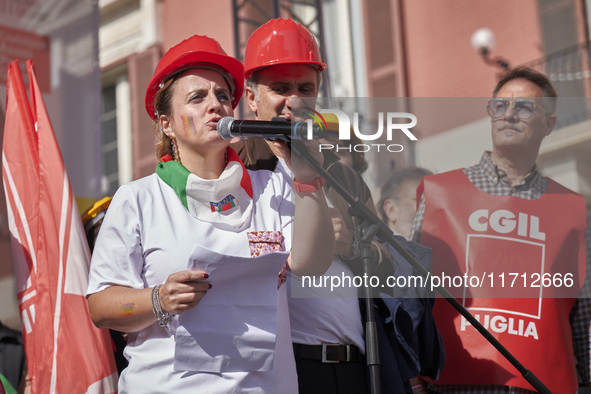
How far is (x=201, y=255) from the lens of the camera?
1.85 m

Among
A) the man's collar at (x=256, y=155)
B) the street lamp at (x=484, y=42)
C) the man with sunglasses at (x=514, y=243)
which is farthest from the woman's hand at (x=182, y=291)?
the street lamp at (x=484, y=42)

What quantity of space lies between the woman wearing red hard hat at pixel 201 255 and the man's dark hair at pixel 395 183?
261 mm

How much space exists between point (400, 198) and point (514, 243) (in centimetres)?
39

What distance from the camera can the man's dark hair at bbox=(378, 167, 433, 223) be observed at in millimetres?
2292

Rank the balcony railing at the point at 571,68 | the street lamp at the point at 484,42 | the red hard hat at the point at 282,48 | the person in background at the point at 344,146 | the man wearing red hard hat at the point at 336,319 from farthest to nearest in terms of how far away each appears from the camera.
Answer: the street lamp at the point at 484,42 < the balcony railing at the point at 571,68 < the red hard hat at the point at 282,48 < the man wearing red hard hat at the point at 336,319 < the person in background at the point at 344,146

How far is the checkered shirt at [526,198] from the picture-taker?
2.42m

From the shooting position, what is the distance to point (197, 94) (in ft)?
7.55

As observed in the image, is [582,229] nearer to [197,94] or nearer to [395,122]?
[395,122]

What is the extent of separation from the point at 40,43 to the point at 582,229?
3.30 meters

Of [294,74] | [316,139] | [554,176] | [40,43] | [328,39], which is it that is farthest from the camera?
[328,39]

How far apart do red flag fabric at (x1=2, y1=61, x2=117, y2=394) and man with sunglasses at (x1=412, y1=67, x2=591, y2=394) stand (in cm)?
121

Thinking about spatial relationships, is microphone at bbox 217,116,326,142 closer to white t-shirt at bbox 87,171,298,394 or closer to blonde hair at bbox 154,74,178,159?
white t-shirt at bbox 87,171,298,394

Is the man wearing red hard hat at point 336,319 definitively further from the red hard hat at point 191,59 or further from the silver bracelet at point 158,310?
the silver bracelet at point 158,310

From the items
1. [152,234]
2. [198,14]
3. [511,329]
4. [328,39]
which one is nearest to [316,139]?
[152,234]
